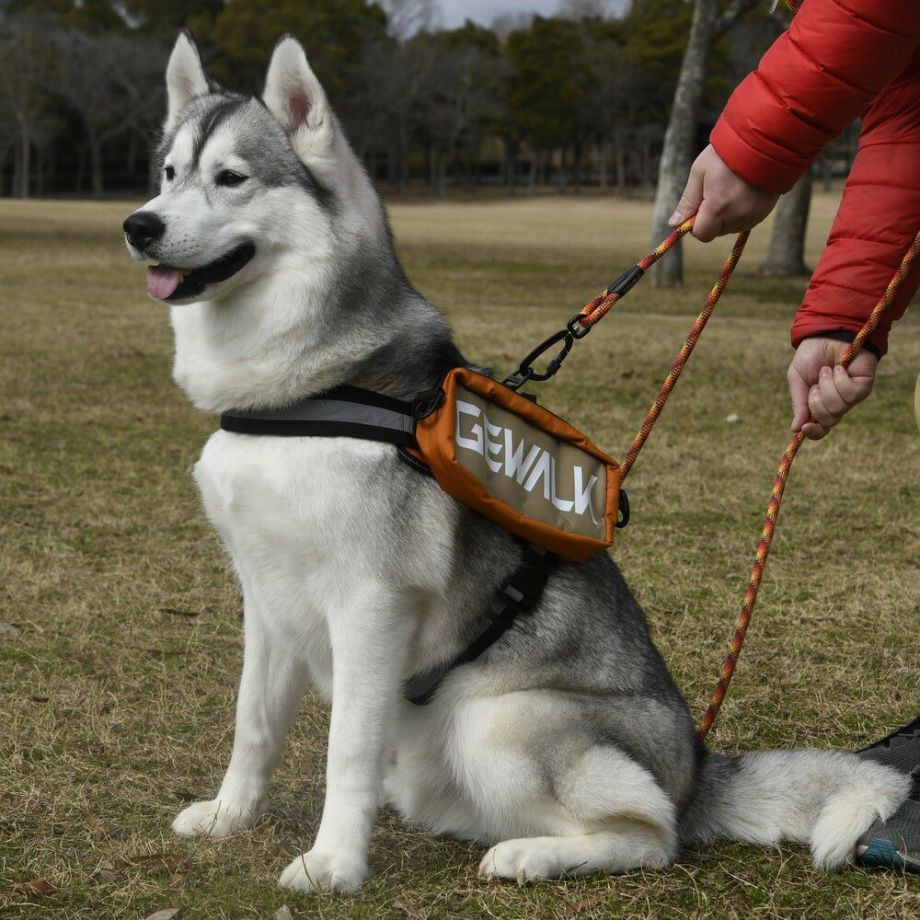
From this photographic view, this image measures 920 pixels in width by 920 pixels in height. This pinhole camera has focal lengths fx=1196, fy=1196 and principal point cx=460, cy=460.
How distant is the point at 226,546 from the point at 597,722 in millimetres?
1022

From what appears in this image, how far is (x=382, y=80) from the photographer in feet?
211

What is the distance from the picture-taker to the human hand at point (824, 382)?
2758 mm

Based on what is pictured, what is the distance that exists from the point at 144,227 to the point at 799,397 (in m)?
1.59

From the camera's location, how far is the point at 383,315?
114 inches

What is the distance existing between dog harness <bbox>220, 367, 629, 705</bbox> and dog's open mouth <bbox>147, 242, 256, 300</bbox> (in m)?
0.31

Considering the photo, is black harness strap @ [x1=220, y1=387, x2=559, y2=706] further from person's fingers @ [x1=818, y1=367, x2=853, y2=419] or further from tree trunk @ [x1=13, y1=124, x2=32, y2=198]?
tree trunk @ [x1=13, y1=124, x2=32, y2=198]

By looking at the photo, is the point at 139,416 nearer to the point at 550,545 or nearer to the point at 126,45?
the point at 550,545

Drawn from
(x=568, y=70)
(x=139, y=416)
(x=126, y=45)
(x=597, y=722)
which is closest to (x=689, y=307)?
(x=139, y=416)

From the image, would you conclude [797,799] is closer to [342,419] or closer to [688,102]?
[342,419]

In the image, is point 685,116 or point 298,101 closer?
point 298,101

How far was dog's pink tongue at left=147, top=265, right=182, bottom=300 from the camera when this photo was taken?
2777 millimetres

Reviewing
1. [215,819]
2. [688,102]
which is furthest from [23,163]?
[215,819]

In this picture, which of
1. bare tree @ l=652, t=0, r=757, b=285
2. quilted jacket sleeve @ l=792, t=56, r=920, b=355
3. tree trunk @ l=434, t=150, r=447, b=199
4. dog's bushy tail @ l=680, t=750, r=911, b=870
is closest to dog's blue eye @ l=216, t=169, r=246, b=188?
quilted jacket sleeve @ l=792, t=56, r=920, b=355

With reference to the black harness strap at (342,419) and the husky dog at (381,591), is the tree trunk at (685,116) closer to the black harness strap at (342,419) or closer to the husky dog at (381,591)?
the husky dog at (381,591)
